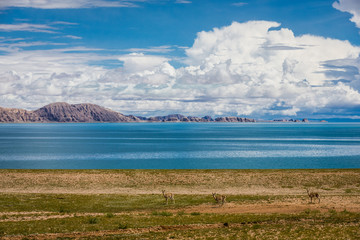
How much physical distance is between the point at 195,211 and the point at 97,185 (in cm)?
2336

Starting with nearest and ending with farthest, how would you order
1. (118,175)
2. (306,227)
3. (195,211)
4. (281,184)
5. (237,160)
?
(306,227), (195,211), (281,184), (118,175), (237,160)

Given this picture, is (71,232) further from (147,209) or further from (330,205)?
(330,205)

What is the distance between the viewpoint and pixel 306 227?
23.5m

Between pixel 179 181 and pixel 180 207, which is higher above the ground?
pixel 180 207

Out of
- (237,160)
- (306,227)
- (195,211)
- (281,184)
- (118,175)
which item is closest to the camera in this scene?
(306,227)

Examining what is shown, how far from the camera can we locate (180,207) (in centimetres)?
3412

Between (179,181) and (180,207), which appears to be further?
(179,181)

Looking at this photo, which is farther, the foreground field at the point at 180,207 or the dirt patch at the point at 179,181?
the dirt patch at the point at 179,181

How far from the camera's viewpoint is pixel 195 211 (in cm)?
3169

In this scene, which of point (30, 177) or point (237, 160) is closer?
point (30, 177)

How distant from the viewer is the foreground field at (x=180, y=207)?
2314 cm

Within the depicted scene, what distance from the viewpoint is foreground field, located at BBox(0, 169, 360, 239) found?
23.1 meters

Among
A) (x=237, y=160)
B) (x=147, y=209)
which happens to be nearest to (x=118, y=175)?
(x=147, y=209)

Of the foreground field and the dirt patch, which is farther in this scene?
the dirt patch
